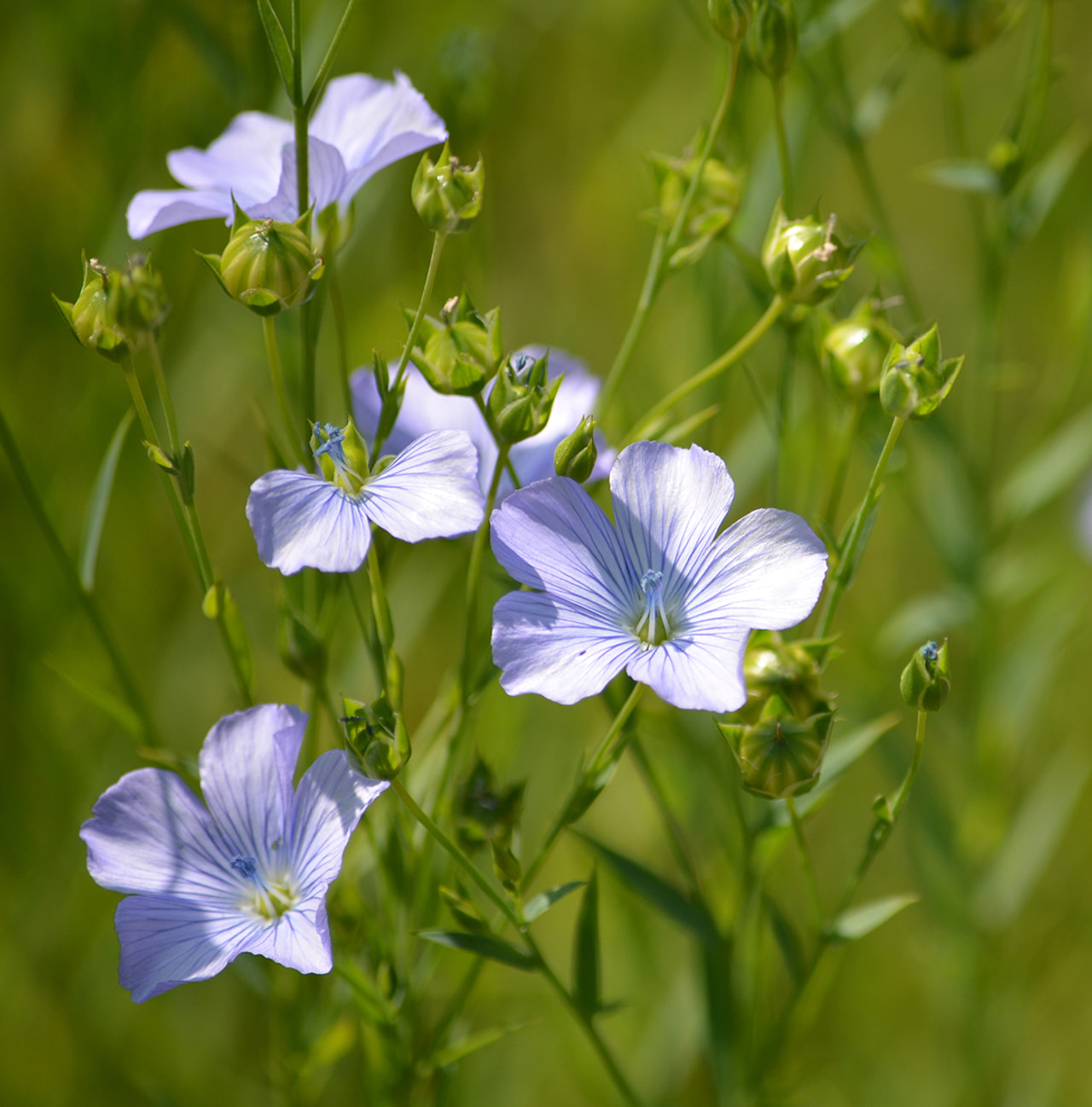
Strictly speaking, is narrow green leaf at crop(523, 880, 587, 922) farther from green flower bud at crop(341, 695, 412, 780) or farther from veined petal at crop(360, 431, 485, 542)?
veined petal at crop(360, 431, 485, 542)

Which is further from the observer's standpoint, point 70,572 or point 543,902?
point 70,572

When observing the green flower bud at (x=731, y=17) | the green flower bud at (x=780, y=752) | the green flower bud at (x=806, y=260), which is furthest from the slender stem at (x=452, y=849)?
the green flower bud at (x=731, y=17)

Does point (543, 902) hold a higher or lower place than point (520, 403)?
lower

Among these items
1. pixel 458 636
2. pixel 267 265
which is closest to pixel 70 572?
pixel 267 265

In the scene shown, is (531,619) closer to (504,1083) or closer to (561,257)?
(504,1083)

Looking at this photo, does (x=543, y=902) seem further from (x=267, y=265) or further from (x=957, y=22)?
(x=957, y=22)

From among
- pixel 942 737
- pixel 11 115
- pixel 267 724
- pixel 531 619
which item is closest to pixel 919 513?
pixel 942 737

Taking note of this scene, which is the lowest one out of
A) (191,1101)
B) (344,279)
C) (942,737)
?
(191,1101)
